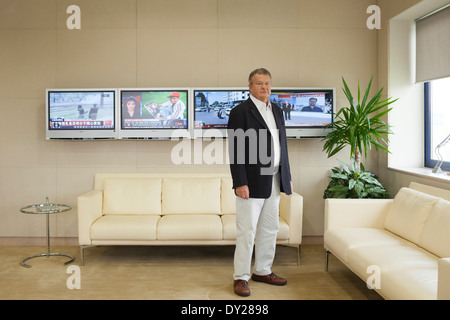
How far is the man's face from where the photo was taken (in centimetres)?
347

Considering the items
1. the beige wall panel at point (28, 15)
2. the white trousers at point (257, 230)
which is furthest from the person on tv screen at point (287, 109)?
the beige wall panel at point (28, 15)

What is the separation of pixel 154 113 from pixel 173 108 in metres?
0.22

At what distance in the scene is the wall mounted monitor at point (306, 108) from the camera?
4922mm

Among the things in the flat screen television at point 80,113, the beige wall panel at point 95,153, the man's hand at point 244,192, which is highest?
the flat screen television at point 80,113

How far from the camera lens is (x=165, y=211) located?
482cm

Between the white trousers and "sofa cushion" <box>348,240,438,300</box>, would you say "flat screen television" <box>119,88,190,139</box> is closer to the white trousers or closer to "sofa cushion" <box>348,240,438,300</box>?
the white trousers

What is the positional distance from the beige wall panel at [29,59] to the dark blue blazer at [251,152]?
9.18 ft

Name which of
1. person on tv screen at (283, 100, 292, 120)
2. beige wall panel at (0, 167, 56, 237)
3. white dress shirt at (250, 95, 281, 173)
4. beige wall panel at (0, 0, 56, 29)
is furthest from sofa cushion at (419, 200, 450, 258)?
beige wall panel at (0, 0, 56, 29)

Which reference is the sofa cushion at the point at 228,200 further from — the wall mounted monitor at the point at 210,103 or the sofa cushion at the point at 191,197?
the wall mounted monitor at the point at 210,103

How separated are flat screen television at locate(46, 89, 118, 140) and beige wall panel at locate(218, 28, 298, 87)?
134cm

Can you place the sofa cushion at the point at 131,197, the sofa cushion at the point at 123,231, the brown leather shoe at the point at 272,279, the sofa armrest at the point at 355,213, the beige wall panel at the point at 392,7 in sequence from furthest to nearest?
the sofa cushion at the point at 131,197 → the beige wall panel at the point at 392,7 → the sofa cushion at the point at 123,231 → the sofa armrest at the point at 355,213 → the brown leather shoe at the point at 272,279

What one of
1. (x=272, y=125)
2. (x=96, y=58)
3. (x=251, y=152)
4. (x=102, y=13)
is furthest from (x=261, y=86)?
(x=102, y=13)

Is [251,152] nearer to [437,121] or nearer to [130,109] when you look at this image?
[130,109]

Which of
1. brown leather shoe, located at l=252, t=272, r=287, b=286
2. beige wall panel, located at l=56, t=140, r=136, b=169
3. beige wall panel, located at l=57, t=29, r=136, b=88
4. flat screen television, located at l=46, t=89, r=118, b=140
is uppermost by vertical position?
beige wall panel, located at l=57, t=29, r=136, b=88
